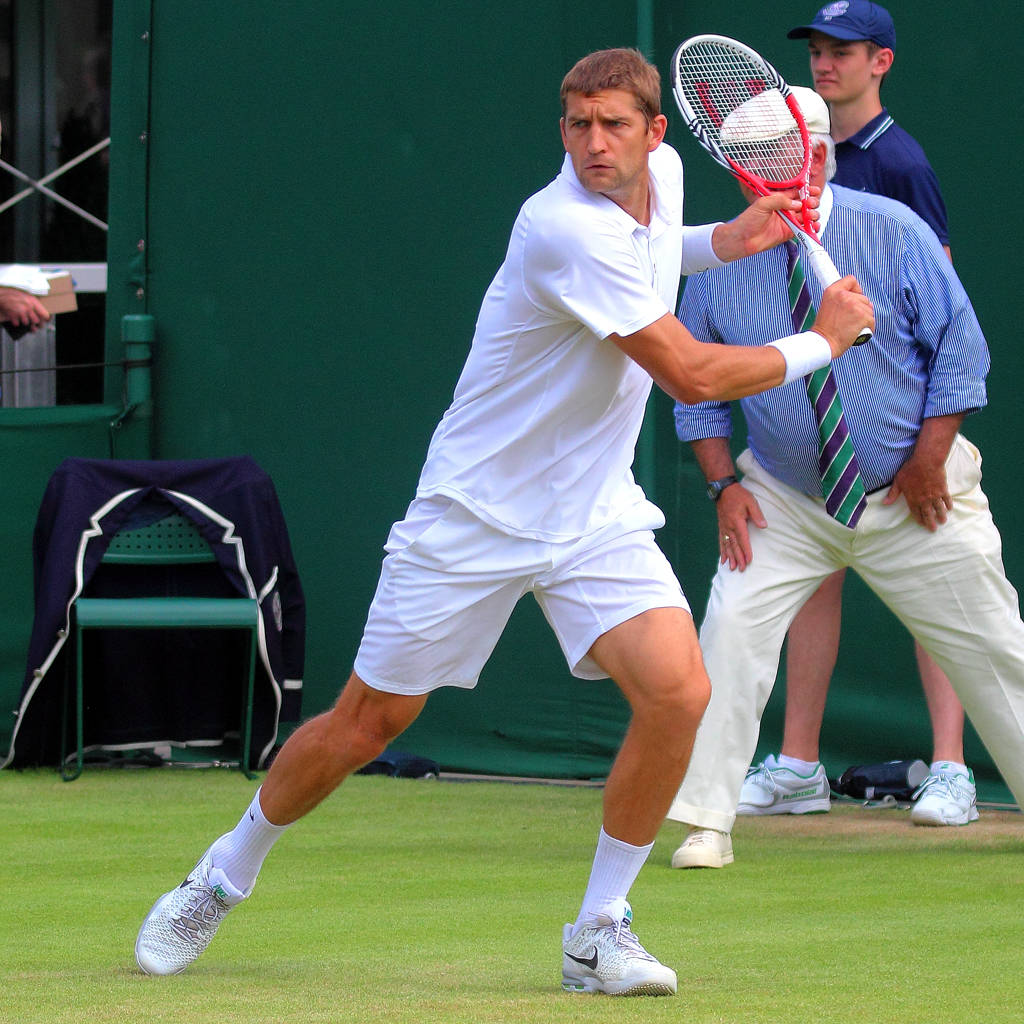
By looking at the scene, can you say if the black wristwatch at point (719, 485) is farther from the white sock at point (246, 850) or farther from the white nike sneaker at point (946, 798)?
the white sock at point (246, 850)

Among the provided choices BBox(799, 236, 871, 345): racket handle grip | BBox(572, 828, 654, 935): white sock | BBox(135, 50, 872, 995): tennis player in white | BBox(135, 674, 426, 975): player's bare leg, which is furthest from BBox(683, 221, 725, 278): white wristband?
BBox(572, 828, 654, 935): white sock

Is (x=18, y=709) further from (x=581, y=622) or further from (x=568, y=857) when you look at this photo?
(x=581, y=622)

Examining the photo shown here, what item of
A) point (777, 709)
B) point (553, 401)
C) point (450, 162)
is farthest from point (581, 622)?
point (450, 162)

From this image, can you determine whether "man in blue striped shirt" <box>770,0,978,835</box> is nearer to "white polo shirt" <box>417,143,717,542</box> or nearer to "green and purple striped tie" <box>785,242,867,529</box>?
"green and purple striped tie" <box>785,242,867,529</box>

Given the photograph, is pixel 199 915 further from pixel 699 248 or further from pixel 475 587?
pixel 699 248

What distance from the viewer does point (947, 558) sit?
4.87 meters

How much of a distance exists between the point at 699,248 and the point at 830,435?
3.39 feet

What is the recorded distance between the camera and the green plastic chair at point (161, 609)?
6383 mm

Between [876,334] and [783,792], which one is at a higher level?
[876,334]

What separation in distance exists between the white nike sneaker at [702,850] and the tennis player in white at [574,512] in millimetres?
1289

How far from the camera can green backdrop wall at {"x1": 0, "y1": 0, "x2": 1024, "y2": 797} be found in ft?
20.4

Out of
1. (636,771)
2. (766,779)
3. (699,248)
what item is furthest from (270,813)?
(766,779)

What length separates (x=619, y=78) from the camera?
3.45 m

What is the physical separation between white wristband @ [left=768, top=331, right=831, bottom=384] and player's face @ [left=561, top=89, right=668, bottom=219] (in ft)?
1.32
